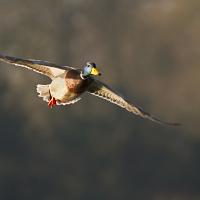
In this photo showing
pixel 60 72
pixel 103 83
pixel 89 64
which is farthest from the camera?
pixel 103 83

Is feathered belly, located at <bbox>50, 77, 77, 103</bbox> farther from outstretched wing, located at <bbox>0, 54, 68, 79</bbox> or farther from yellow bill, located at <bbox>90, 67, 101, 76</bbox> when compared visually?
yellow bill, located at <bbox>90, 67, 101, 76</bbox>

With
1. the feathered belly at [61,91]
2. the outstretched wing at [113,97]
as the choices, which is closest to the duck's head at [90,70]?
the feathered belly at [61,91]

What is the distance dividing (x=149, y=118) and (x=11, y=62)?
18.8 metres

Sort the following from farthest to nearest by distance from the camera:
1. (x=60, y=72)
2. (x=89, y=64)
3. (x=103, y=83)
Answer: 1. (x=103, y=83)
2. (x=60, y=72)
3. (x=89, y=64)

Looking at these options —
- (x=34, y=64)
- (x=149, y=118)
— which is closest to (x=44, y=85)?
(x=34, y=64)

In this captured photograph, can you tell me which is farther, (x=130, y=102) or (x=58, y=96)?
(x=130, y=102)

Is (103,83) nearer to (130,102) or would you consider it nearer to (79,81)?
(130,102)

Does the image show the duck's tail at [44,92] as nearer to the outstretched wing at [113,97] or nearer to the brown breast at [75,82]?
the outstretched wing at [113,97]

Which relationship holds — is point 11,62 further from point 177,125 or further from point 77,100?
point 177,125

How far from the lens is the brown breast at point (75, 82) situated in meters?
71.4

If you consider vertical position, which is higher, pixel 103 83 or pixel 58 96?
pixel 103 83

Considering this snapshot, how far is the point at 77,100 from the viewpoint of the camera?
75.6 metres

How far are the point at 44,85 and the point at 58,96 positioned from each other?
4179 mm

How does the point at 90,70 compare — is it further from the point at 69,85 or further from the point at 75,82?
the point at 69,85
